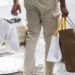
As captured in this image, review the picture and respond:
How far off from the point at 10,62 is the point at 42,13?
1.04m

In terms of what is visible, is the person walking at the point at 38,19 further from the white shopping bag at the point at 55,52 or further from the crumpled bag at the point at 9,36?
the crumpled bag at the point at 9,36

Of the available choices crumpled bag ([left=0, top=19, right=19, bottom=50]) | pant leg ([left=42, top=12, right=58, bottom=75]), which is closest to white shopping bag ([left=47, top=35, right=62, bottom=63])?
pant leg ([left=42, top=12, right=58, bottom=75])

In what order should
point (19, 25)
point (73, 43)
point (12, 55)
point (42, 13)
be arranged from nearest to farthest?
point (73, 43), point (42, 13), point (12, 55), point (19, 25)

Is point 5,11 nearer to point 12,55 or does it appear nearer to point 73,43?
point 12,55

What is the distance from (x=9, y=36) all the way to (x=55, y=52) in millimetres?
1650

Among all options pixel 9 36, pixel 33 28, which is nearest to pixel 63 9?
pixel 33 28

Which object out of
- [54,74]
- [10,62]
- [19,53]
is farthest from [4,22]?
[54,74]

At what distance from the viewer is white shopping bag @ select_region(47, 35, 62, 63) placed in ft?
8.09

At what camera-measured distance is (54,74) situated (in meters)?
2.92

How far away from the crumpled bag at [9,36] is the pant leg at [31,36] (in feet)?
4.03

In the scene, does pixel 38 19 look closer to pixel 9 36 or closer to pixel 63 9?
pixel 63 9

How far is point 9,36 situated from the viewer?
4027 millimetres

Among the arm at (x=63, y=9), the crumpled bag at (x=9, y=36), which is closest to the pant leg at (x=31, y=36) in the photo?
the arm at (x=63, y=9)

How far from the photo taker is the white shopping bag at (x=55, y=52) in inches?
97.0
